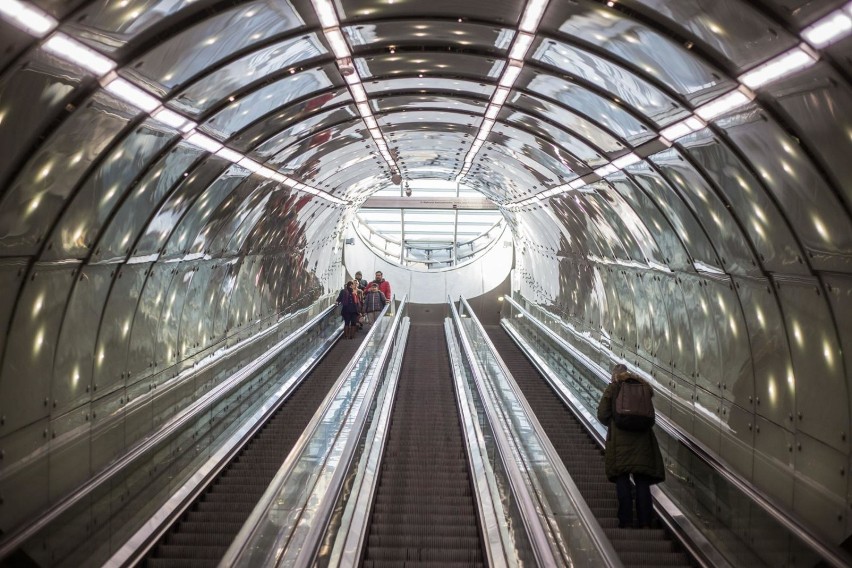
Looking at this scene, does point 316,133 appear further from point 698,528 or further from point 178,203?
point 698,528

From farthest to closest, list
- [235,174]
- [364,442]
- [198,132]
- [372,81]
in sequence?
1. [235,174]
2. [372,81]
3. [364,442]
4. [198,132]

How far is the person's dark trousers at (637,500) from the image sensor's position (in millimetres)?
7729

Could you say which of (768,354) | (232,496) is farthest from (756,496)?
(232,496)

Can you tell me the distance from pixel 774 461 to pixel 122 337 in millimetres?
6345

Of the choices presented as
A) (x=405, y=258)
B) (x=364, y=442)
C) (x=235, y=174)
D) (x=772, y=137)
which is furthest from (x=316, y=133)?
(x=405, y=258)

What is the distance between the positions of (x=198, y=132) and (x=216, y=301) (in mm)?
A: 5348

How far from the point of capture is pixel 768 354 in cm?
762

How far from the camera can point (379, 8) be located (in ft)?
23.2

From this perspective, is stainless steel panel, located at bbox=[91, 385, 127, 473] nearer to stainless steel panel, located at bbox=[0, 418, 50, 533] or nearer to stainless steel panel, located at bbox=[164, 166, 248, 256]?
stainless steel panel, located at bbox=[0, 418, 50, 533]

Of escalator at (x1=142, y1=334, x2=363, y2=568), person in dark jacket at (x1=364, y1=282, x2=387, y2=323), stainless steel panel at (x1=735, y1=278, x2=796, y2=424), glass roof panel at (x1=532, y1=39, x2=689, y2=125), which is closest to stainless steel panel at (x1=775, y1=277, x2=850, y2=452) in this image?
stainless steel panel at (x1=735, y1=278, x2=796, y2=424)

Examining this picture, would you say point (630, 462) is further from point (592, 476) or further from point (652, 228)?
point (652, 228)

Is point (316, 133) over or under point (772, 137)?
over

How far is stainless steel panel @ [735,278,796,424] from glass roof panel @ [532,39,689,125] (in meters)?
1.67

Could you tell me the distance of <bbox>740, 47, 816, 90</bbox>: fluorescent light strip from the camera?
4.91 meters
